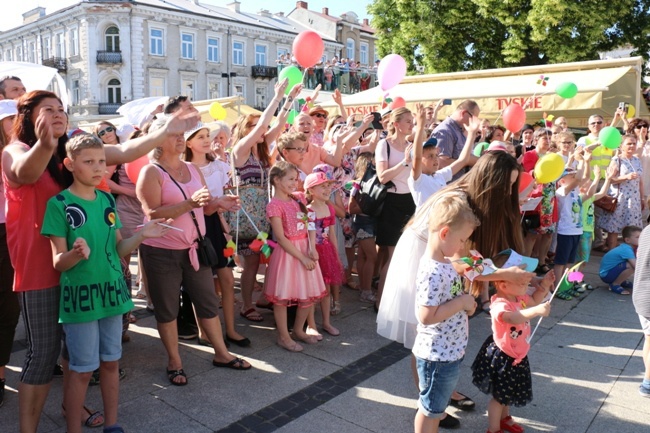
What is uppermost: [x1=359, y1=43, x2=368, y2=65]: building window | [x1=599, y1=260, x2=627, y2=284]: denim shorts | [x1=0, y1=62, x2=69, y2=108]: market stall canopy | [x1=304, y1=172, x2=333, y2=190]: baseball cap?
[x1=359, y1=43, x2=368, y2=65]: building window

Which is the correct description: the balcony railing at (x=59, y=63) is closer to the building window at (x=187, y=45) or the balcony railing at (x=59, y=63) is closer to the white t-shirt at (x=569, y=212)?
the building window at (x=187, y=45)

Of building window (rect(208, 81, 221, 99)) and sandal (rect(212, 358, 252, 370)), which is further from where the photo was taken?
building window (rect(208, 81, 221, 99))

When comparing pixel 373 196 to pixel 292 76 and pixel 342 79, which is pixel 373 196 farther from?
pixel 342 79

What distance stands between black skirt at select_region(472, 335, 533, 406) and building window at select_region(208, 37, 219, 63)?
136 feet

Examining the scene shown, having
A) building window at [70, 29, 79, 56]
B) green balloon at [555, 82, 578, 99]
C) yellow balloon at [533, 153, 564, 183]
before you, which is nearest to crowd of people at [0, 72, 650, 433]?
yellow balloon at [533, 153, 564, 183]

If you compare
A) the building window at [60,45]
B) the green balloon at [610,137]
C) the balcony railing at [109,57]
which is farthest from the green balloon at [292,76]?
the building window at [60,45]

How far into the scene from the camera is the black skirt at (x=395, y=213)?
5016mm

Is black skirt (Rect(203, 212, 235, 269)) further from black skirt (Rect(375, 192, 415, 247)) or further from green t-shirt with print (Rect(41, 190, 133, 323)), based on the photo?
black skirt (Rect(375, 192, 415, 247))

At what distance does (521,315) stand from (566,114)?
1018 centimetres

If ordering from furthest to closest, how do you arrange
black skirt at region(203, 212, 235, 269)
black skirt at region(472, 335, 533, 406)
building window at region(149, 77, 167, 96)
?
building window at region(149, 77, 167, 96)
black skirt at region(203, 212, 235, 269)
black skirt at region(472, 335, 533, 406)

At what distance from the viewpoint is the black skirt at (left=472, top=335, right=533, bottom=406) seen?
286 cm

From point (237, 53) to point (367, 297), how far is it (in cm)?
4014

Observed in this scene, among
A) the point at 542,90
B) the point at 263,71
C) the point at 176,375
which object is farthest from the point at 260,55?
the point at 176,375

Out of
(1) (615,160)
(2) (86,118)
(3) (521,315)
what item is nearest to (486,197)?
(3) (521,315)
